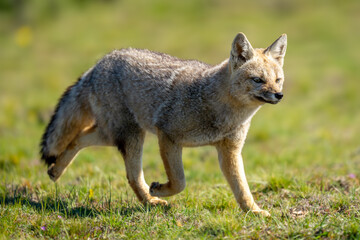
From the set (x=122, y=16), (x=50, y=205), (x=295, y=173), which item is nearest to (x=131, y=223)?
(x=50, y=205)

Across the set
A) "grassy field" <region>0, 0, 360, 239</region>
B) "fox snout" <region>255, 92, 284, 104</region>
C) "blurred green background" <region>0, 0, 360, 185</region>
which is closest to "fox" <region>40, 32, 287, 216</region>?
"fox snout" <region>255, 92, 284, 104</region>

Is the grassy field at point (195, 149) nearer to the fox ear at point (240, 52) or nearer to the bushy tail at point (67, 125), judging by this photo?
the bushy tail at point (67, 125)

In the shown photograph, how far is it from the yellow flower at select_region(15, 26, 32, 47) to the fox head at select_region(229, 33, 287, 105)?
17860 millimetres

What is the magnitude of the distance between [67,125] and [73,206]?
5.79 feet

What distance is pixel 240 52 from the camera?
5.72m

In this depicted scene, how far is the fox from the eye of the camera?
5660mm

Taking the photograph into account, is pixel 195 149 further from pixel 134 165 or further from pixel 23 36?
pixel 23 36

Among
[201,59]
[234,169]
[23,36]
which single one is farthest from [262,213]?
[23,36]

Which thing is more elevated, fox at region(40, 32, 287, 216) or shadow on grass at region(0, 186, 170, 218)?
fox at region(40, 32, 287, 216)

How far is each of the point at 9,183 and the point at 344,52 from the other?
55.2ft

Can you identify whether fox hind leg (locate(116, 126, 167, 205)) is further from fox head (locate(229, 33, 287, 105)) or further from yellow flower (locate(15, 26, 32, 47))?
yellow flower (locate(15, 26, 32, 47))

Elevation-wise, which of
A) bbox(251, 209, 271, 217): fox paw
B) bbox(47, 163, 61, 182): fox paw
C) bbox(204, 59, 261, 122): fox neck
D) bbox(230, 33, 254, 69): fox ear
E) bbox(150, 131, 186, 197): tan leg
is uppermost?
bbox(230, 33, 254, 69): fox ear

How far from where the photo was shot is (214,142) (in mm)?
5922

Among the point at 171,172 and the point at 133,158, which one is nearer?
the point at 171,172
